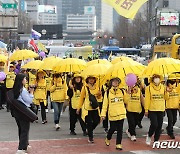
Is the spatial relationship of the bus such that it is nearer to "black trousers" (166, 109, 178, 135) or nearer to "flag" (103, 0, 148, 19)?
"black trousers" (166, 109, 178, 135)

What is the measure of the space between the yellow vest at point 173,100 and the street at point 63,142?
2.63 ft

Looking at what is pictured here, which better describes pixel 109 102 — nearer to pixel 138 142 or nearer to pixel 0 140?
pixel 138 142

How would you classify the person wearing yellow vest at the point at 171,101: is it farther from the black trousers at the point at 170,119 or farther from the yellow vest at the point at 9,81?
the yellow vest at the point at 9,81

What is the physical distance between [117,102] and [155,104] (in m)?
0.95

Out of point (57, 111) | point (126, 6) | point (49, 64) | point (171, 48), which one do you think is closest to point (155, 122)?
point (126, 6)

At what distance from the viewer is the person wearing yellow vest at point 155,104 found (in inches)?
403

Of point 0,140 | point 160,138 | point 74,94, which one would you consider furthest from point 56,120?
point 160,138

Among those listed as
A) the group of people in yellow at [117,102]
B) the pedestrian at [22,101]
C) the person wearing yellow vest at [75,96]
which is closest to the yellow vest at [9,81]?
the group of people in yellow at [117,102]

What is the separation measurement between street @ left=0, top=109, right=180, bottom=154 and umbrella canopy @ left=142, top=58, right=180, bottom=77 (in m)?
1.64

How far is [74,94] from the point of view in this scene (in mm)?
11758

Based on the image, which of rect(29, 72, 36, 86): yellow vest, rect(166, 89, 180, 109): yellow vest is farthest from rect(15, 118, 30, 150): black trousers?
rect(29, 72, 36, 86): yellow vest

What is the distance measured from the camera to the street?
A: 32.1 ft

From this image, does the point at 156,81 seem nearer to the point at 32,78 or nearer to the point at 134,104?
the point at 134,104

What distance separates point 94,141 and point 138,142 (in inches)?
40.6
